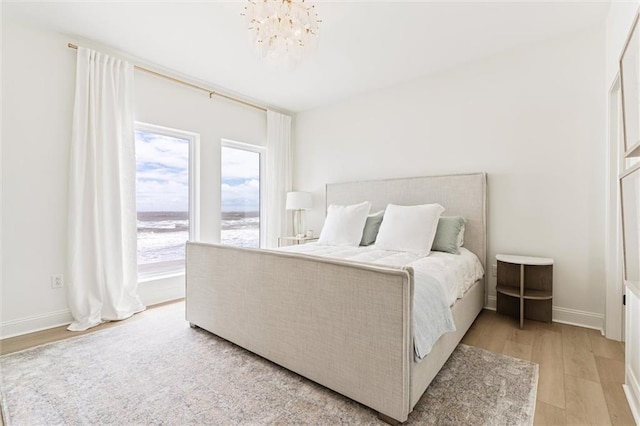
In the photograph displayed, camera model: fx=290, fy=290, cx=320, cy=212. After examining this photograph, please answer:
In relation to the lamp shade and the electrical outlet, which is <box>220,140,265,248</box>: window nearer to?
the lamp shade

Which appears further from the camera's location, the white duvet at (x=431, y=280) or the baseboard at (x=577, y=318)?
the baseboard at (x=577, y=318)

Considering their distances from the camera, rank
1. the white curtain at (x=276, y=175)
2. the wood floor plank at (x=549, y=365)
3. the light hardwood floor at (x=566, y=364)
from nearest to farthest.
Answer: the light hardwood floor at (x=566, y=364)
the wood floor plank at (x=549, y=365)
the white curtain at (x=276, y=175)

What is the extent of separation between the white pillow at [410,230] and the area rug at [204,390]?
883mm

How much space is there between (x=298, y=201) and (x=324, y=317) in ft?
8.88

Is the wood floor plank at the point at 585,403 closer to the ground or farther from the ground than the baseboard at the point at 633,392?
closer to the ground

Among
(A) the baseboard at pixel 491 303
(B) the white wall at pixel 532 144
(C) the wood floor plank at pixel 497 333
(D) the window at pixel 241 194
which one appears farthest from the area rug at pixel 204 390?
(D) the window at pixel 241 194

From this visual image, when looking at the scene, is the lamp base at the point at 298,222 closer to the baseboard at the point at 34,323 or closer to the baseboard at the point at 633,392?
the baseboard at the point at 34,323

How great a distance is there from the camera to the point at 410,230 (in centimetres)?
273

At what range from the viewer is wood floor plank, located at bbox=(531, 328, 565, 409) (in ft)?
5.26

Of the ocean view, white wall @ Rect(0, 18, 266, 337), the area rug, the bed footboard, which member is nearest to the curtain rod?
white wall @ Rect(0, 18, 266, 337)

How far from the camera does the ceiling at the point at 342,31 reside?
224 cm

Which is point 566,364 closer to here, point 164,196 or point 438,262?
point 438,262

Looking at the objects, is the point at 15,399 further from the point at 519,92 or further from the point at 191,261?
the point at 519,92

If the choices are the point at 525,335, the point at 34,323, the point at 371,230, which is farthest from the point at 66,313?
the point at 525,335
